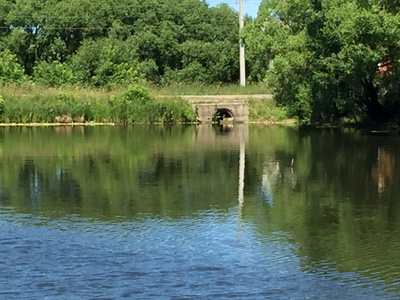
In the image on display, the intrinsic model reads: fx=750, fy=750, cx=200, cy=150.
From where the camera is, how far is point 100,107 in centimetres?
4322

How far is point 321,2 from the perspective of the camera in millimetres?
34938

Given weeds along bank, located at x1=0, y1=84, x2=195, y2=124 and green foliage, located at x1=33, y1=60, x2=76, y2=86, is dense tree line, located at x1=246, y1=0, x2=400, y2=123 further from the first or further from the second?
green foliage, located at x1=33, y1=60, x2=76, y2=86

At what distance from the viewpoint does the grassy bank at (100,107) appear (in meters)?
42.1

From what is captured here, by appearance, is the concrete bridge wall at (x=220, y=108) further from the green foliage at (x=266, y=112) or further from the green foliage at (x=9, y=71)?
the green foliage at (x=9, y=71)

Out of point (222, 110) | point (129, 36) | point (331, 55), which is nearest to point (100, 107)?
point (222, 110)

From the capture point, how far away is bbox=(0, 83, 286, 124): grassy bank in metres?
42.1

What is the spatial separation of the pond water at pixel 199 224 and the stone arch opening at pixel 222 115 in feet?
66.1

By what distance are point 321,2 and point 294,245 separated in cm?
2542

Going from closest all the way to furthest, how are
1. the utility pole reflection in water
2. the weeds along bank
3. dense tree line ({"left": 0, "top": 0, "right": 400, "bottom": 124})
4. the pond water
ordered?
1. the pond water
2. the utility pole reflection in water
3. dense tree line ({"left": 0, "top": 0, "right": 400, "bottom": 124})
4. the weeds along bank

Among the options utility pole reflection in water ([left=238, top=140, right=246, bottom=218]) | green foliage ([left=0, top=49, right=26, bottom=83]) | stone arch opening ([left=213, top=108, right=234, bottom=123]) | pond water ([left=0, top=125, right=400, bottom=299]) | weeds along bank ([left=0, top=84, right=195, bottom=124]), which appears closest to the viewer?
pond water ([left=0, top=125, right=400, bottom=299])

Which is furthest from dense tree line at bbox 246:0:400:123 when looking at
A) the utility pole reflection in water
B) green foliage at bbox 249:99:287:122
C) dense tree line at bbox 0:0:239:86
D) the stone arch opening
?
dense tree line at bbox 0:0:239:86

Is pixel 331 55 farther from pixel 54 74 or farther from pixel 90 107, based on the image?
pixel 54 74

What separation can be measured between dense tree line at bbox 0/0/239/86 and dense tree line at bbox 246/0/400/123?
20.2m

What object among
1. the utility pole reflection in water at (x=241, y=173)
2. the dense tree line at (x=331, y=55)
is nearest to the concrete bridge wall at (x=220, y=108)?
the dense tree line at (x=331, y=55)
